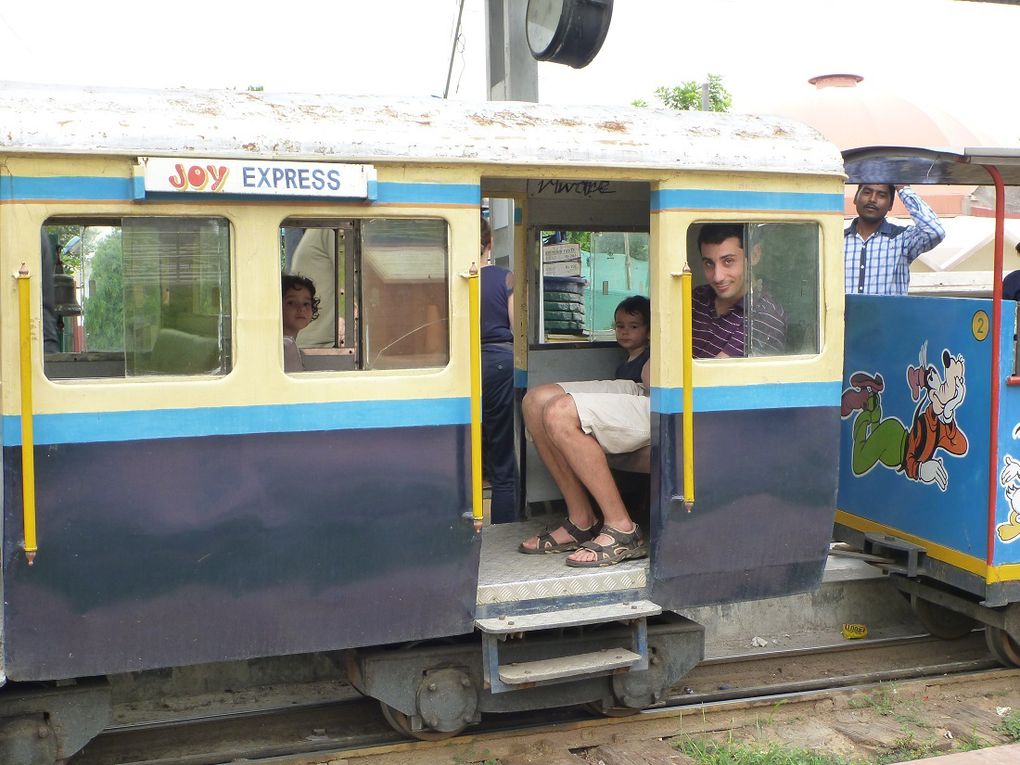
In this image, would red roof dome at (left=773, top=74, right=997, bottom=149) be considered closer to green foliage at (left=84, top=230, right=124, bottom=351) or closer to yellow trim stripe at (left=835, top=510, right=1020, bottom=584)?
yellow trim stripe at (left=835, top=510, right=1020, bottom=584)

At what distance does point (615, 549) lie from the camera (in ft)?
15.9

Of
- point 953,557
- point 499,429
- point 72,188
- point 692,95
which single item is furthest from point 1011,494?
point 692,95

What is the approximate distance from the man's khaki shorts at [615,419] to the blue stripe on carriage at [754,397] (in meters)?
0.29

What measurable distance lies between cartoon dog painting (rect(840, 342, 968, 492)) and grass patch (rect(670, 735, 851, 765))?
1521 millimetres

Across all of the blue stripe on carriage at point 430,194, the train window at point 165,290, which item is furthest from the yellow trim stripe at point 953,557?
the train window at point 165,290

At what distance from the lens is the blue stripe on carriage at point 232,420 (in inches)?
147

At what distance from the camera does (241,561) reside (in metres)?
4.01

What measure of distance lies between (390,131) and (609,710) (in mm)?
2546

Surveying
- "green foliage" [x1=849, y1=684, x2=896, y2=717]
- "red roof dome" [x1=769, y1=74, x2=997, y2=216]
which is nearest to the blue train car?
"green foliage" [x1=849, y1=684, x2=896, y2=717]

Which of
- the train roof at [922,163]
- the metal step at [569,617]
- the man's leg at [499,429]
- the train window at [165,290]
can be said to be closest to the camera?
the train window at [165,290]

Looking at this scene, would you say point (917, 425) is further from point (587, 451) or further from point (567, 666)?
point (567, 666)

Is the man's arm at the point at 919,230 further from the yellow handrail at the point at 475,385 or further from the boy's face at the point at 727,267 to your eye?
the yellow handrail at the point at 475,385

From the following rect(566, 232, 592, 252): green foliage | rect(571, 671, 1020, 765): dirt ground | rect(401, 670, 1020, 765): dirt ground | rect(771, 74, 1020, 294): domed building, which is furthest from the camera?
rect(771, 74, 1020, 294): domed building

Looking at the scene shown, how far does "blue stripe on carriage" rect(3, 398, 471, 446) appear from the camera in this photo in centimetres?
372
